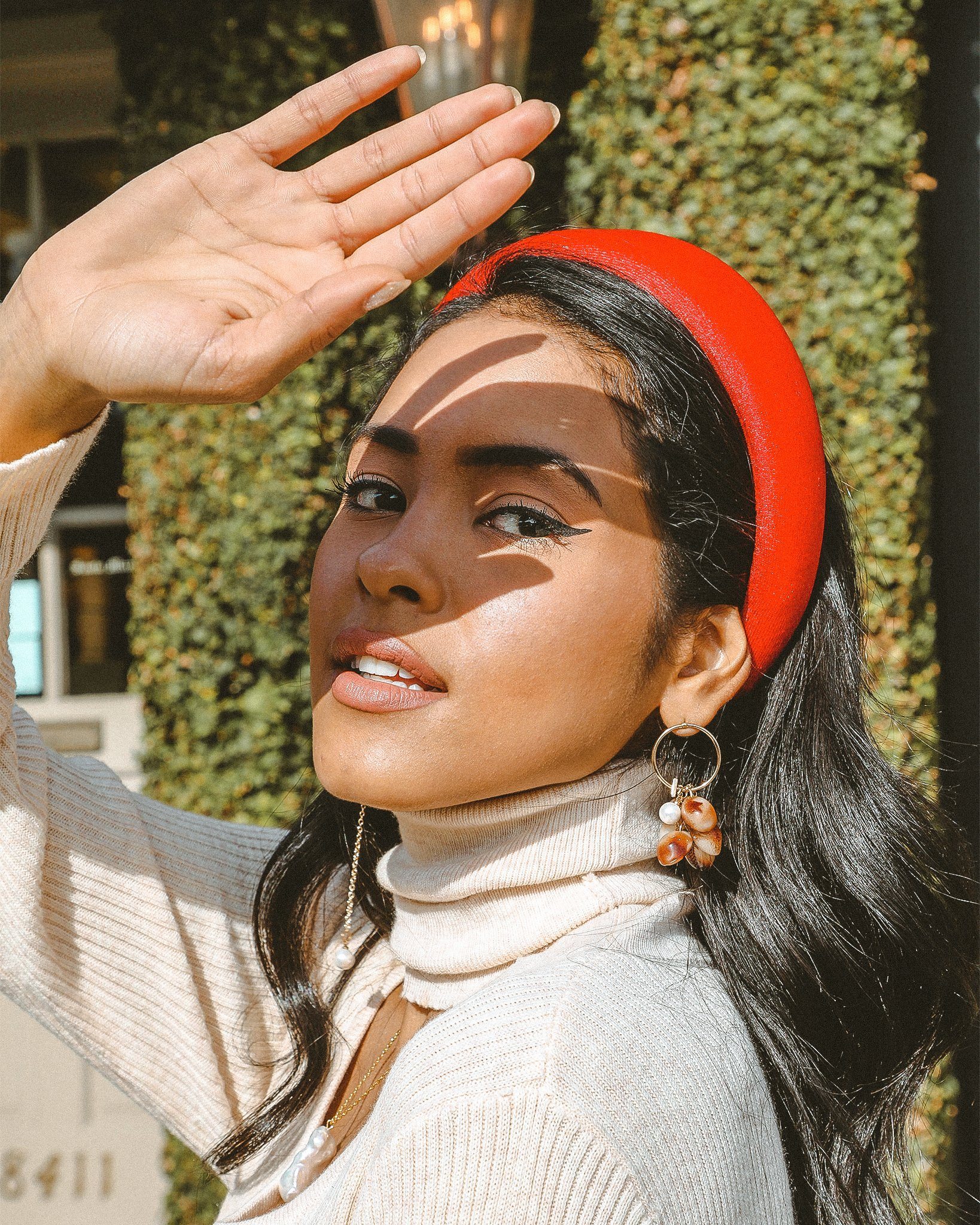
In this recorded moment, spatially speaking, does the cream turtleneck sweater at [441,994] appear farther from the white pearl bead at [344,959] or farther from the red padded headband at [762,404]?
the red padded headband at [762,404]

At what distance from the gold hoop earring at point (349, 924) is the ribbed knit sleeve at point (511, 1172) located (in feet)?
1.92

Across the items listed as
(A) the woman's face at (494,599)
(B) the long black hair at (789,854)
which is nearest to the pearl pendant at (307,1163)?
(B) the long black hair at (789,854)

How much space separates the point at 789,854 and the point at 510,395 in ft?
2.50

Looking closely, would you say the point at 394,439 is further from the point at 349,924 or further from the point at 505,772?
the point at 349,924

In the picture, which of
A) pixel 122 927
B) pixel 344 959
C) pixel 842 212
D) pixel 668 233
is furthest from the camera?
pixel 668 233

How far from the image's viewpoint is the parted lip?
129 centimetres

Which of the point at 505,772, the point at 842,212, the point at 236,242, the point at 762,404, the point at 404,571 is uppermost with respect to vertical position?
the point at 842,212

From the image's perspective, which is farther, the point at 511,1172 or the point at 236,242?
the point at 236,242

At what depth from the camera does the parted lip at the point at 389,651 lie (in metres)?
1.29

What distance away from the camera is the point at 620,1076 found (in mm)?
1007

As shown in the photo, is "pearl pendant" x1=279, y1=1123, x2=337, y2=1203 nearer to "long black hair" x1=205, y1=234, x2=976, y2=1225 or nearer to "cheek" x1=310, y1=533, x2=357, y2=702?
"long black hair" x1=205, y1=234, x2=976, y2=1225

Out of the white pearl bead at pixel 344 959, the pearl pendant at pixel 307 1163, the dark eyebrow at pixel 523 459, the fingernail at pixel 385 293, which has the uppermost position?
the fingernail at pixel 385 293

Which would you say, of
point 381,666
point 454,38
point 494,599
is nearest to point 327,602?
point 381,666

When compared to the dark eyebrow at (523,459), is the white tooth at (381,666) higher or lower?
lower
